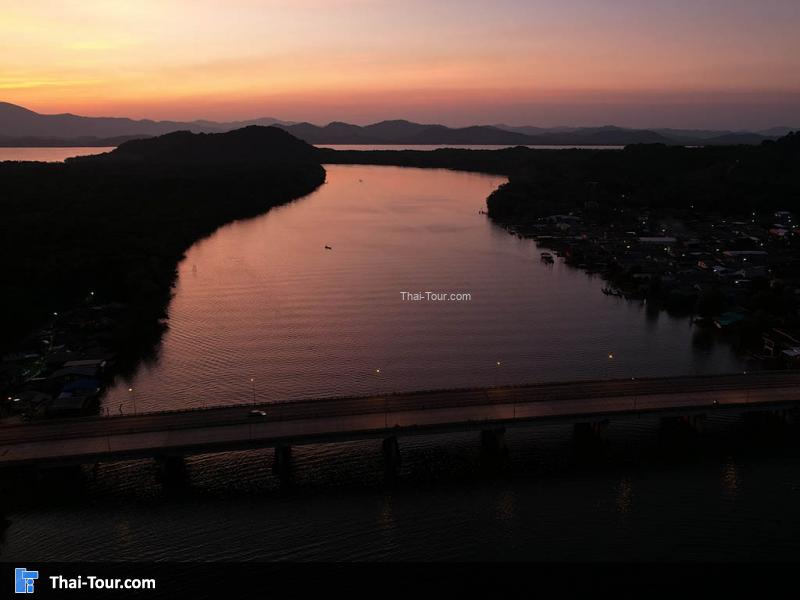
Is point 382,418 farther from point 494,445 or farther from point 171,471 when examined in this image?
point 171,471

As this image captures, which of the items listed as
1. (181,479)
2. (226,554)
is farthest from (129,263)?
(226,554)

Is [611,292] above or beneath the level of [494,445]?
above

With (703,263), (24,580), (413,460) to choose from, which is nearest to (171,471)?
(24,580)

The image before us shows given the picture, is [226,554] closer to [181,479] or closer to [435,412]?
[181,479]

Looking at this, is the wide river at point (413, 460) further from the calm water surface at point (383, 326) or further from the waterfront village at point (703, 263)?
the waterfront village at point (703, 263)

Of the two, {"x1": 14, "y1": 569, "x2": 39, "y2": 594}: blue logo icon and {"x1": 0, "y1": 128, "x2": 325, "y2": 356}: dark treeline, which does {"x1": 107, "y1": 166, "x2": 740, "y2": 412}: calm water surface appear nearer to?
{"x1": 0, "y1": 128, "x2": 325, "y2": 356}: dark treeline

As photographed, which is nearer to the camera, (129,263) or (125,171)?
(129,263)

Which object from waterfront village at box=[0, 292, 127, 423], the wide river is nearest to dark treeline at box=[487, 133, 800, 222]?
the wide river
